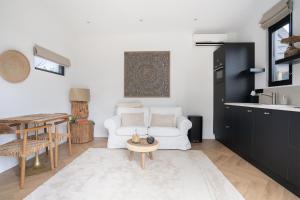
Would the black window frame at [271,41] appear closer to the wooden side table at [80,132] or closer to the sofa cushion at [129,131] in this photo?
the sofa cushion at [129,131]

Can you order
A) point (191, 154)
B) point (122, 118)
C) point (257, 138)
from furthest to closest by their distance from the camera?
point (122, 118) → point (191, 154) → point (257, 138)

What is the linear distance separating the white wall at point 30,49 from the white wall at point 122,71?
0.65m

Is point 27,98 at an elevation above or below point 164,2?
below

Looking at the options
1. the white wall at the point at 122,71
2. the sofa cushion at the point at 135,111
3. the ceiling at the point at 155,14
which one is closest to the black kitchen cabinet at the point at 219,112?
the white wall at the point at 122,71

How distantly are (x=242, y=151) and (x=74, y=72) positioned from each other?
4168mm

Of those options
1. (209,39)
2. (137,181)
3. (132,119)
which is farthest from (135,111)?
(209,39)

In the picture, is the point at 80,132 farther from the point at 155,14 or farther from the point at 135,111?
the point at 155,14

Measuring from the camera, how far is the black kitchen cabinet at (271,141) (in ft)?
6.72

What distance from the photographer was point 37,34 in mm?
3234

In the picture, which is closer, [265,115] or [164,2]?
[265,115]

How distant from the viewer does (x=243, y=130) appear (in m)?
2.96

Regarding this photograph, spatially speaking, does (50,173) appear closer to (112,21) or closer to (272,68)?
(112,21)

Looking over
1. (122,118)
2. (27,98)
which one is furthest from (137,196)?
(27,98)

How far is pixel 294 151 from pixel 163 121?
2.21 m
